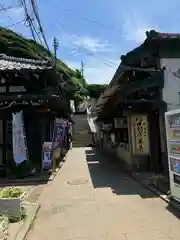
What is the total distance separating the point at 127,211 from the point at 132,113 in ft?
23.1

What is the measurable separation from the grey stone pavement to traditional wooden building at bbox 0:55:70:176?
3.52m

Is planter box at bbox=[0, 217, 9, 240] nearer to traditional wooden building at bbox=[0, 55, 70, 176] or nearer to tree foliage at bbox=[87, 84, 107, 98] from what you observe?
traditional wooden building at bbox=[0, 55, 70, 176]

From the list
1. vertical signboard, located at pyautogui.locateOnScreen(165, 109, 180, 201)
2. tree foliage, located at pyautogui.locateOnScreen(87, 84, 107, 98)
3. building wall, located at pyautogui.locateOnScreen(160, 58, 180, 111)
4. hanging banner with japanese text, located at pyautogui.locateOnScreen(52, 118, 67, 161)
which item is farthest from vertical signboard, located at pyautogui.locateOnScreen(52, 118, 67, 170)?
tree foliage, located at pyautogui.locateOnScreen(87, 84, 107, 98)

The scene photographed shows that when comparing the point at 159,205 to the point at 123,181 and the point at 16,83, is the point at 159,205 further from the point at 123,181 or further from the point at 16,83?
the point at 16,83

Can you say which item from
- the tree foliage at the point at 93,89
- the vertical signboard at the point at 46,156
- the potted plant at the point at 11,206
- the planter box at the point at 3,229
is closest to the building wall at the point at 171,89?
the vertical signboard at the point at 46,156

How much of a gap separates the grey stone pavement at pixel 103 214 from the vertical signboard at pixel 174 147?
581 mm

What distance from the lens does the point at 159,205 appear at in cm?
812

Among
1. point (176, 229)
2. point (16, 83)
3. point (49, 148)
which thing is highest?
point (16, 83)

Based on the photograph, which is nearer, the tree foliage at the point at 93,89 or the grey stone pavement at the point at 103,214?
the grey stone pavement at the point at 103,214

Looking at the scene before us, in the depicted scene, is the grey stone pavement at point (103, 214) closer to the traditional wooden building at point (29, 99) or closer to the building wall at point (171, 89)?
the traditional wooden building at point (29, 99)

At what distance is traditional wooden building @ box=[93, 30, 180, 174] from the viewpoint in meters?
12.2

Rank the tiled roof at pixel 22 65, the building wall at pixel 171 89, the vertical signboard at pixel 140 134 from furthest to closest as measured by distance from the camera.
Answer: the vertical signboard at pixel 140 134, the tiled roof at pixel 22 65, the building wall at pixel 171 89

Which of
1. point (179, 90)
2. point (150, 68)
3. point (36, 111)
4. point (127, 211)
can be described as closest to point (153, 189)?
point (127, 211)

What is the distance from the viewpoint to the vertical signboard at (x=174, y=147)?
26.2 ft
